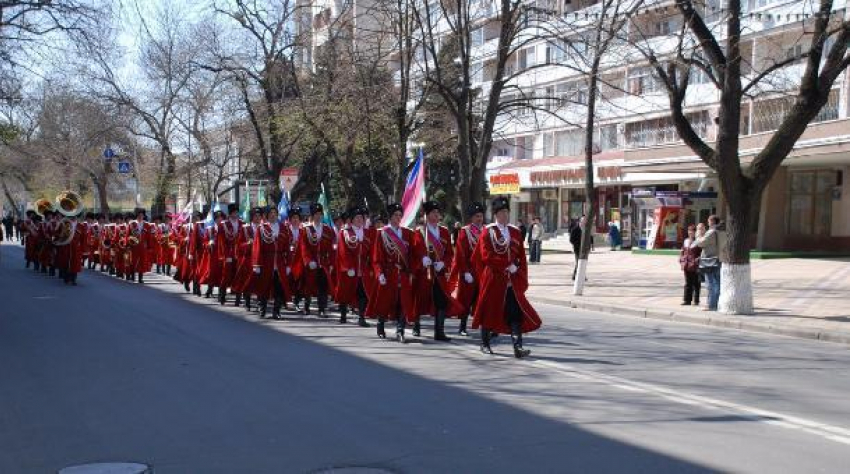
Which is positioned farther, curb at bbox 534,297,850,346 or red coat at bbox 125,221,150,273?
red coat at bbox 125,221,150,273

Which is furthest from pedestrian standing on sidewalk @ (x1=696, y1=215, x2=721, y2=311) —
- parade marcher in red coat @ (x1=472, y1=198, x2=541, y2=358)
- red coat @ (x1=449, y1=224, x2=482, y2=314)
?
parade marcher in red coat @ (x1=472, y1=198, x2=541, y2=358)

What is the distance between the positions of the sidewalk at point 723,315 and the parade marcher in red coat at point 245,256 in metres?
6.46

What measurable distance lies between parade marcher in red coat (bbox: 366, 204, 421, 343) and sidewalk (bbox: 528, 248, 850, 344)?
6038 mm

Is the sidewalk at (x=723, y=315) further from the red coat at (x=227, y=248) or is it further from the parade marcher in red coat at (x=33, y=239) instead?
the parade marcher in red coat at (x=33, y=239)

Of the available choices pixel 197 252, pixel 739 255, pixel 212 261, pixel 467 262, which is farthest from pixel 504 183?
pixel 467 262

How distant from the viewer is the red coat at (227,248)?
16578 mm

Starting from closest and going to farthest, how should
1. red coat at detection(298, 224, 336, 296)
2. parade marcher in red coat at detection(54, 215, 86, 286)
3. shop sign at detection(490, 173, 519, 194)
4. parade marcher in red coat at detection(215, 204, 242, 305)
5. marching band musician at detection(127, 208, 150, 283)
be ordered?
red coat at detection(298, 224, 336, 296), parade marcher in red coat at detection(215, 204, 242, 305), parade marcher in red coat at detection(54, 215, 86, 286), marching band musician at detection(127, 208, 150, 283), shop sign at detection(490, 173, 519, 194)

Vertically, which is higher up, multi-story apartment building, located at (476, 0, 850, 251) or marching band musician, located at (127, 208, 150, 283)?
multi-story apartment building, located at (476, 0, 850, 251)

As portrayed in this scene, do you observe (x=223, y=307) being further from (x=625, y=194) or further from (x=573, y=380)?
(x=625, y=194)

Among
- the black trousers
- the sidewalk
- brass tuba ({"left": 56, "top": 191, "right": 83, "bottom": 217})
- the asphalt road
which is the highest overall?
brass tuba ({"left": 56, "top": 191, "right": 83, "bottom": 217})

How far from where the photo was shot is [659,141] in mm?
40312

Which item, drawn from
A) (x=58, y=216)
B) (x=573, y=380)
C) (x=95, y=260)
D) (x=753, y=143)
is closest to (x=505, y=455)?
(x=573, y=380)

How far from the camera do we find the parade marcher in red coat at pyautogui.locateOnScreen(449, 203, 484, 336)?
10.6m

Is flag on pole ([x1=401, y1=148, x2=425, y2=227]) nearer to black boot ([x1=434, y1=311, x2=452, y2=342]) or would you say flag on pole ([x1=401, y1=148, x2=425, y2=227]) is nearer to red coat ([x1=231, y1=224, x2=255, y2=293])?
black boot ([x1=434, y1=311, x2=452, y2=342])
